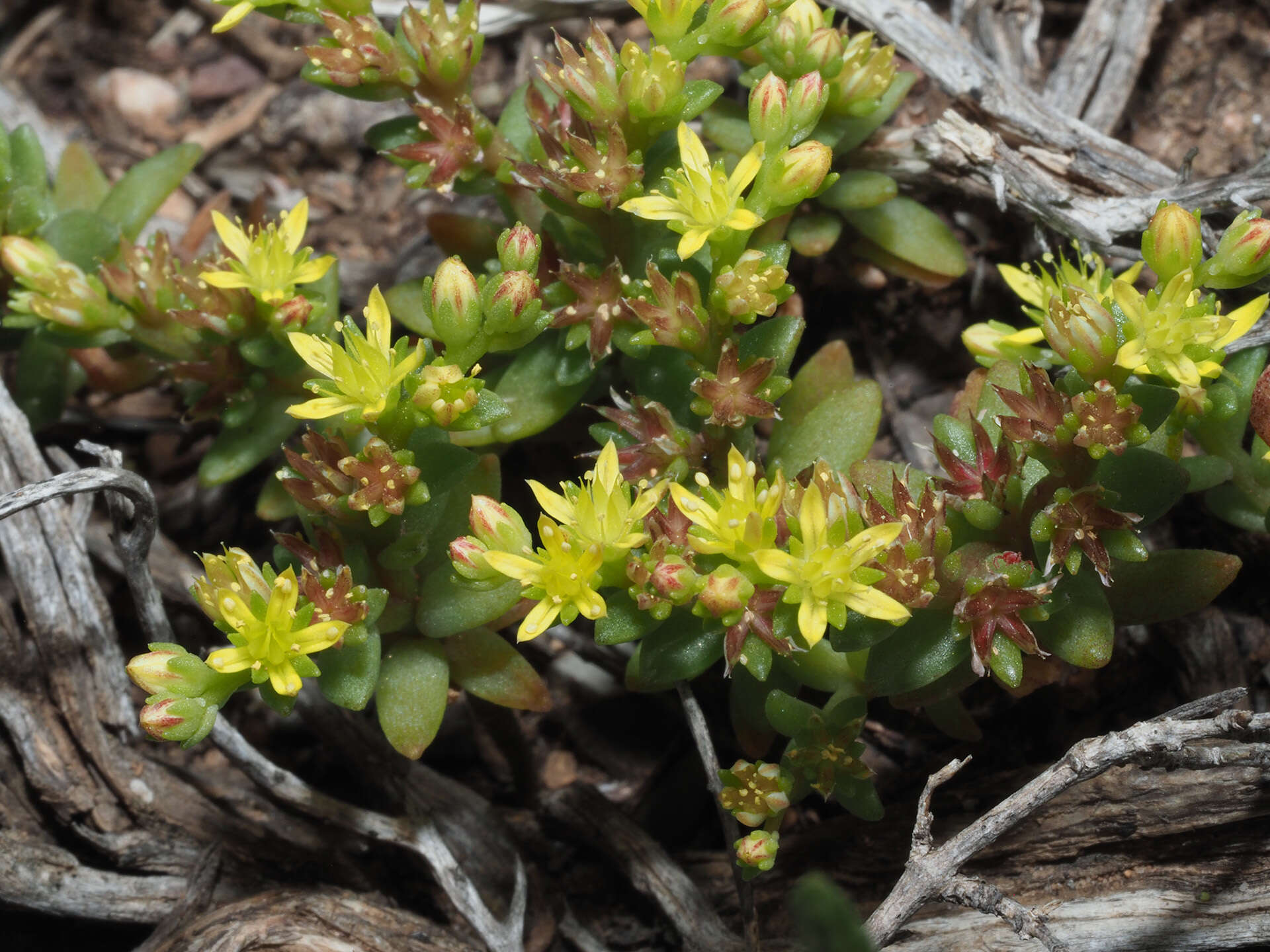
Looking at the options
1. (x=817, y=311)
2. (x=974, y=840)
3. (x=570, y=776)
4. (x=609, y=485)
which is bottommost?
(x=570, y=776)

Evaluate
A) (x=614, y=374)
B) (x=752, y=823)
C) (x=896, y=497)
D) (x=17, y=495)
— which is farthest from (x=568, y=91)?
(x=752, y=823)

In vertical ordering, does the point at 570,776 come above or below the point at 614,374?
below

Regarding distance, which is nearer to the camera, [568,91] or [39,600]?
[568,91]

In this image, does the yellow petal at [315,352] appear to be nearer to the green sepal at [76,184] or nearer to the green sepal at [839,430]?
the green sepal at [839,430]

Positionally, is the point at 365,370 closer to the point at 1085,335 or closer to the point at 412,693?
the point at 412,693

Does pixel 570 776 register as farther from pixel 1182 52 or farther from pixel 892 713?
pixel 1182 52

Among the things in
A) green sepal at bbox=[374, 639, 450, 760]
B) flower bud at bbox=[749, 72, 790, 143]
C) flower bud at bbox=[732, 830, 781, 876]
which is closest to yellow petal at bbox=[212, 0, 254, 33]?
flower bud at bbox=[749, 72, 790, 143]

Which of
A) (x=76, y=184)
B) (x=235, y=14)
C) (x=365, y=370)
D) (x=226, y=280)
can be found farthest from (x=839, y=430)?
(x=76, y=184)
